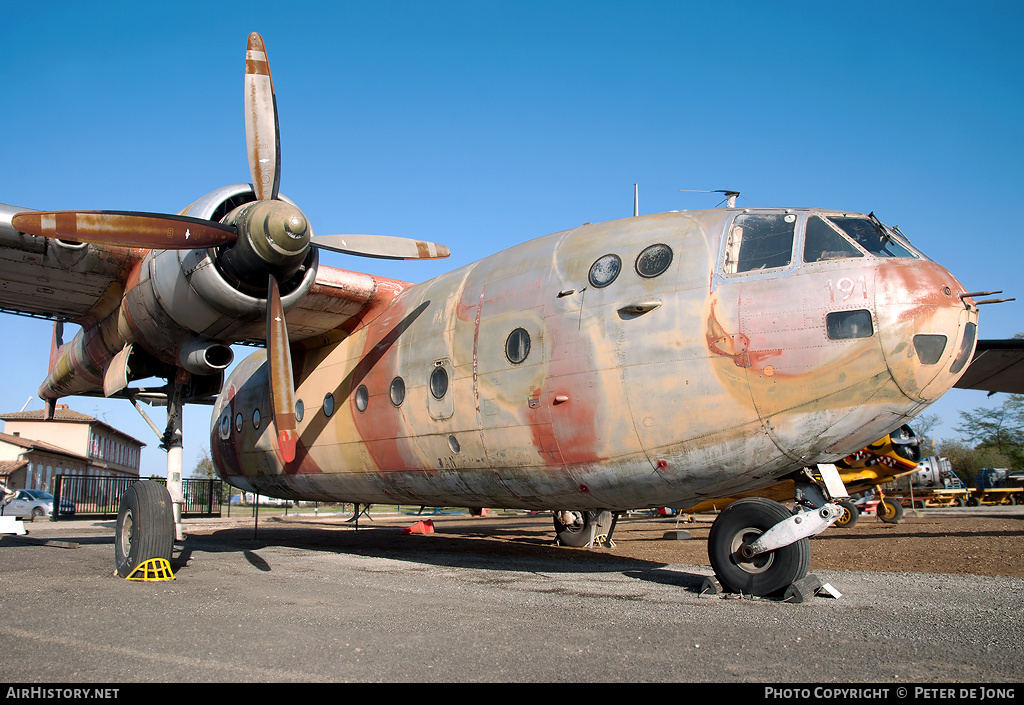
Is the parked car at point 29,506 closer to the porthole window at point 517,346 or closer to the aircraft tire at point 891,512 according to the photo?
the porthole window at point 517,346

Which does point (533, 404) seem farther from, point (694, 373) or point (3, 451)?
point (3, 451)

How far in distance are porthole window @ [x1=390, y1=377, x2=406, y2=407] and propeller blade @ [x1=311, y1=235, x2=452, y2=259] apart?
6.30 feet

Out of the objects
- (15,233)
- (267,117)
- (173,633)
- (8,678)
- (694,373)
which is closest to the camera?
(8,678)

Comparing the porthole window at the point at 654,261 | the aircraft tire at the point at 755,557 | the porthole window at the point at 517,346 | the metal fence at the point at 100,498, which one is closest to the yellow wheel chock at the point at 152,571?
the porthole window at the point at 517,346

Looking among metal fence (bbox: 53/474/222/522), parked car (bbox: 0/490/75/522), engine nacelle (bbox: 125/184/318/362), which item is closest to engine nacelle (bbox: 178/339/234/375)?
engine nacelle (bbox: 125/184/318/362)

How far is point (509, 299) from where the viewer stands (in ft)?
26.4

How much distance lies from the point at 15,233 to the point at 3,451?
160 ft

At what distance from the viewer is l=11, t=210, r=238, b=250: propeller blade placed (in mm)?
7949

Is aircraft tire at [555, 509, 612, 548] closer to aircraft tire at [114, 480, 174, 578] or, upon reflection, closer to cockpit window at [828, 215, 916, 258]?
aircraft tire at [114, 480, 174, 578]

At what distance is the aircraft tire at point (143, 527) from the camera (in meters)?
8.10

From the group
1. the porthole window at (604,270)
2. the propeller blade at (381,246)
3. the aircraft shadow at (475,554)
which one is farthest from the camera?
the propeller blade at (381,246)

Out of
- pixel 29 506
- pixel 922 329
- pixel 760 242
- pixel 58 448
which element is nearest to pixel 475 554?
pixel 760 242

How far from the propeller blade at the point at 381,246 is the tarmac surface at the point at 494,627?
14.6 feet

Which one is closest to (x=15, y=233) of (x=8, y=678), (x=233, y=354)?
(x=233, y=354)
